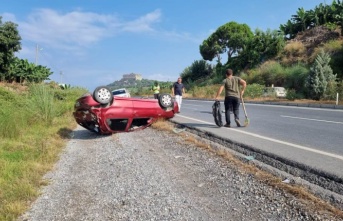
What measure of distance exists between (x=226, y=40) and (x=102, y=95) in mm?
56232

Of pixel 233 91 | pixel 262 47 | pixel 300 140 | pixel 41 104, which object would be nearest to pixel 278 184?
pixel 300 140

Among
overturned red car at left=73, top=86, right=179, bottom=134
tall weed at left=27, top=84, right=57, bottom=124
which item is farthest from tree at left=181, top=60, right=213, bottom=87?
overturned red car at left=73, top=86, right=179, bottom=134

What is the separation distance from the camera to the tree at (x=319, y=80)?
925 inches

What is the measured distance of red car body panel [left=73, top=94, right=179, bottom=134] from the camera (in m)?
9.72

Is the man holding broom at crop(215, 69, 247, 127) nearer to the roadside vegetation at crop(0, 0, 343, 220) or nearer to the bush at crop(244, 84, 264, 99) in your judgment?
the roadside vegetation at crop(0, 0, 343, 220)

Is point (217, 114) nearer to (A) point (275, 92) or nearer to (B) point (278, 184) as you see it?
(B) point (278, 184)

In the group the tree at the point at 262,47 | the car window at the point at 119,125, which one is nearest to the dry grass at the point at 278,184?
the car window at the point at 119,125

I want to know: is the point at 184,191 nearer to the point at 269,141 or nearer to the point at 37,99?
the point at 269,141

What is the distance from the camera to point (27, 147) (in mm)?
8945

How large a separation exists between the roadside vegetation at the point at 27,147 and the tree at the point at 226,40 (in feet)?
166

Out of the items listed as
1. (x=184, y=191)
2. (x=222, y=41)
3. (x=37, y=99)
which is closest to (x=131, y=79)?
(x=222, y=41)

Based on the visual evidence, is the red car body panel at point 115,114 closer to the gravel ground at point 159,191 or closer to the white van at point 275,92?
the gravel ground at point 159,191

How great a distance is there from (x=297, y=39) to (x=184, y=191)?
142 feet

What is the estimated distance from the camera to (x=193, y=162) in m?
6.38
